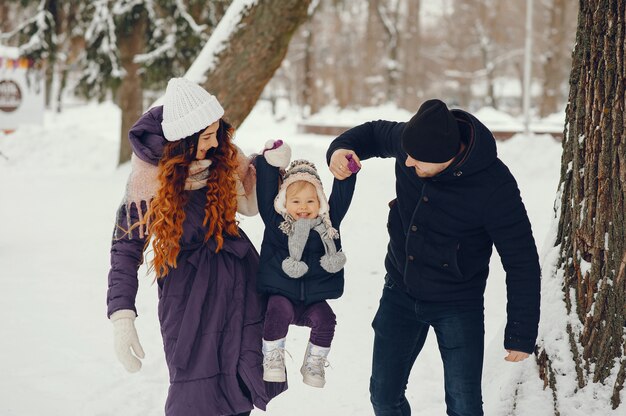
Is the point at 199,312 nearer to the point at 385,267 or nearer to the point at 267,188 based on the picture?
the point at 267,188

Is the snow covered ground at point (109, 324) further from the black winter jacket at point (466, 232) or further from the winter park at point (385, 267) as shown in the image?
the black winter jacket at point (466, 232)

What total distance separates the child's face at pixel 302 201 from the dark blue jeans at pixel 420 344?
0.52m

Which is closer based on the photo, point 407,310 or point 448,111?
point 448,111

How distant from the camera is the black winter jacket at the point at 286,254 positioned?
10.1 ft

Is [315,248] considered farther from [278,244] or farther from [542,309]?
[542,309]

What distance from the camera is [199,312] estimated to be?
301 cm

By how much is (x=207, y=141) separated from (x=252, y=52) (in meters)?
4.54

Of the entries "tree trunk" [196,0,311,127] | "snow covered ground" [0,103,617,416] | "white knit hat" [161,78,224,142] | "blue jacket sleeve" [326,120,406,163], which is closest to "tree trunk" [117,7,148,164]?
"snow covered ground" [0,103,617,416]

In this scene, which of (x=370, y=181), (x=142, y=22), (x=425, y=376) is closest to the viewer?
(x=425, y=376)

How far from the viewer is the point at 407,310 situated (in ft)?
10.6

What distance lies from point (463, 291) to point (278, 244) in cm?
79

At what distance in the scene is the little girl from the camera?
3.06 metres

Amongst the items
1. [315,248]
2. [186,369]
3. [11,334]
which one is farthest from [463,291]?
[11,334]

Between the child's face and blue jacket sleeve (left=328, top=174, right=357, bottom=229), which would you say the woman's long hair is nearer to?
the child's face
